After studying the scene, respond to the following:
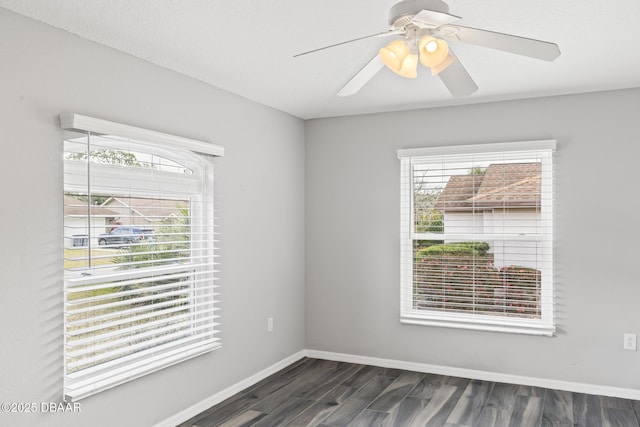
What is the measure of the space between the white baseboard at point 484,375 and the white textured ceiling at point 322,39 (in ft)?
7.20

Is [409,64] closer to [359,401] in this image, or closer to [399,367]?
[359,401]

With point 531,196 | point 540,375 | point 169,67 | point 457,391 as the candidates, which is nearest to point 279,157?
point 169,67

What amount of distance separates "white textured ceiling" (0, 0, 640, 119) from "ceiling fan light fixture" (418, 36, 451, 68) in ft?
1.94

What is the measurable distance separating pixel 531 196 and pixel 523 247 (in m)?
0.41

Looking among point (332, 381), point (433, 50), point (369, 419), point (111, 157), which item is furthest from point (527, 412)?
point (111, 157)

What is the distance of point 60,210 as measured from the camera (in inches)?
98.3

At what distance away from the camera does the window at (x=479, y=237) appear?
3.93 m

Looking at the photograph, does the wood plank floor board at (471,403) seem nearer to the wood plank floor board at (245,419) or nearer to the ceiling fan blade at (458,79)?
the wood plank floor board at (245,419)

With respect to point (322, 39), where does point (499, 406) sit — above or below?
below

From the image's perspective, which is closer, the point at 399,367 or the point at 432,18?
the point at 432,18

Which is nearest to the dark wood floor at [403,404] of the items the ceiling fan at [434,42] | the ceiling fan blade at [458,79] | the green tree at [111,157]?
the green tree at [111,157]

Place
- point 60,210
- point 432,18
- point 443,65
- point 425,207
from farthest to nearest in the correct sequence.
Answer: point 425,207
point 60,210
point 443,65
point 432,18

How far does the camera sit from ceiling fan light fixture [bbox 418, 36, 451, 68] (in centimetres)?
202

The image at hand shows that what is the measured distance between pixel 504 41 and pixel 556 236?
2.34 m
